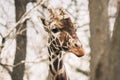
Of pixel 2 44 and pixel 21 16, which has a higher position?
pixel 21 16

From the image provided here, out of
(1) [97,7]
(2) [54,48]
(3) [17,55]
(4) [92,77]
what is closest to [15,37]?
(3) [17,55]

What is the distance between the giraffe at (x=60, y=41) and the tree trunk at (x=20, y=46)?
1.82 feet

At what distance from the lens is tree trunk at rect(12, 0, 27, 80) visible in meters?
5.45

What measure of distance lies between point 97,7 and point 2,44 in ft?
7.58

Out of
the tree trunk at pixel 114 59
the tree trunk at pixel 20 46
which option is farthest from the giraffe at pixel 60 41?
the tree trunk at pixel 114 59

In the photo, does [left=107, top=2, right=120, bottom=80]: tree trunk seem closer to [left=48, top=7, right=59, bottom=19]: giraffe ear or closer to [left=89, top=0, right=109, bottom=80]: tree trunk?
[left=89, top=0, right=109, bottom=80]: tree trunk

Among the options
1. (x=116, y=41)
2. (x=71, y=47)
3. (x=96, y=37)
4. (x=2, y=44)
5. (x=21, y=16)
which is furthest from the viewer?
(x=21, y=16)

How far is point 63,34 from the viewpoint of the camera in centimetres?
484

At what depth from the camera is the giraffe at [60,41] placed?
4848mm

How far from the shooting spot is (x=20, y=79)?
17.7ft

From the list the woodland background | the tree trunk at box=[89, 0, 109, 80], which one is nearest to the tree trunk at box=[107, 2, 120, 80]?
the tree trunk at box=[89, 0, 109, 80]

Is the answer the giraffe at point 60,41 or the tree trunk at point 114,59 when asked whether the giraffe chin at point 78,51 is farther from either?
the tree trunk at point 114,59

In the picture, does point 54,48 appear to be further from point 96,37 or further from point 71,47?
point 96,37

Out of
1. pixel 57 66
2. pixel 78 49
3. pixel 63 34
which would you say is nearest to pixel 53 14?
pixel 63 34
